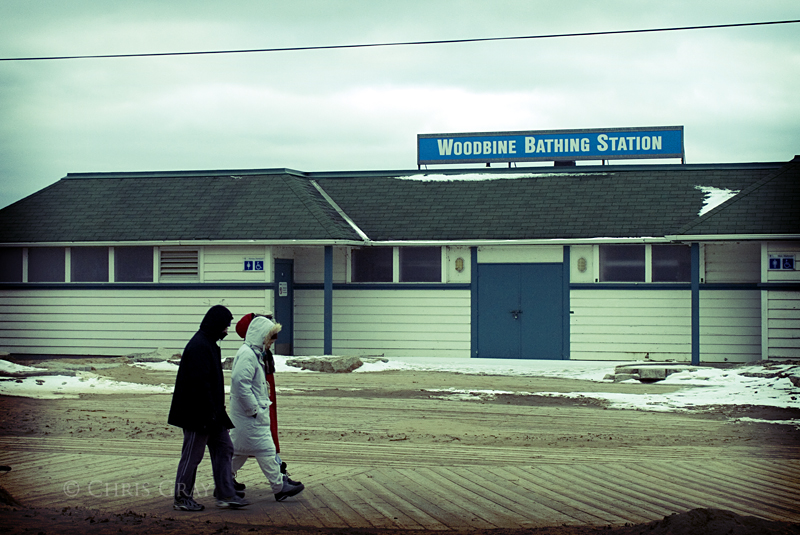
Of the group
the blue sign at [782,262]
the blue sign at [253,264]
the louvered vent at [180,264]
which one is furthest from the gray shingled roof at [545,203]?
the louvered vent at [180,264]

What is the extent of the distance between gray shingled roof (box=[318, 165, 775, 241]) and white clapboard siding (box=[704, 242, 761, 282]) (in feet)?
3.28

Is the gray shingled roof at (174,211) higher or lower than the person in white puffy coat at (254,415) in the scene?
higher

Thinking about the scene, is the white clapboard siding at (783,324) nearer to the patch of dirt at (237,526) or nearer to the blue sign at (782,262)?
the blue sign at (782,262)

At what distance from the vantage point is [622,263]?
2131cm

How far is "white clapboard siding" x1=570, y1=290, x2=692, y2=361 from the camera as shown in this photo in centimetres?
2070

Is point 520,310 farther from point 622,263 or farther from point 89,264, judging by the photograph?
point 89,264

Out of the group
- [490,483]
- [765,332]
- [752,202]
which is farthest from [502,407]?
[752,202]

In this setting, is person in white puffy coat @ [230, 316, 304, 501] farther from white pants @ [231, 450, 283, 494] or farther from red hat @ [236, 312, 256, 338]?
red hat @ [236, 312, 256, 338]

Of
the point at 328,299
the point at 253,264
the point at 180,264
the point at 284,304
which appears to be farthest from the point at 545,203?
the point at 180,264

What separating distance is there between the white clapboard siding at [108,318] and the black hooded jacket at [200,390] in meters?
14.2

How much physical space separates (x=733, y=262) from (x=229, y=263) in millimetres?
12262

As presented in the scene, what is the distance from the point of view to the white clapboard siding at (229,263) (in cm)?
2197

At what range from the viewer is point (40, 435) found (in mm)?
11297

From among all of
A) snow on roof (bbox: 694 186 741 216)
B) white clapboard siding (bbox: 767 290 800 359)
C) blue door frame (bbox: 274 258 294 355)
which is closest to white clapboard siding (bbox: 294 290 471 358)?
blue door frame (bbox: 274 258 294 355)
